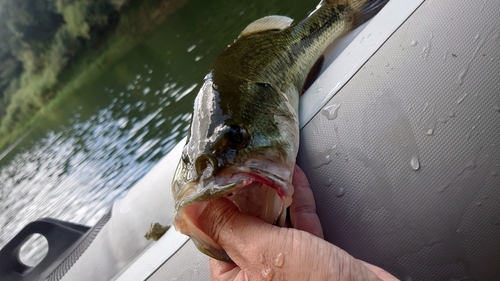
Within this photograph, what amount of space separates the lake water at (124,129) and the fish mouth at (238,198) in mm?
5364

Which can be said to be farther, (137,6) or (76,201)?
(137,6)

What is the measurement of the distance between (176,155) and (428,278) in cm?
151

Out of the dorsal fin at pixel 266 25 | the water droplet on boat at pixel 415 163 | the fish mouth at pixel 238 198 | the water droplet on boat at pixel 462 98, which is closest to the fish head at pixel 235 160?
the fish mouth at pixel 238 198

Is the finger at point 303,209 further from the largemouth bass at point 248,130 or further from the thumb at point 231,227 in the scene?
the thumb at point 231,227

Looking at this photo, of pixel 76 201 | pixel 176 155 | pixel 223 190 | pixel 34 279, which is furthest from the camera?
pixel 76 201

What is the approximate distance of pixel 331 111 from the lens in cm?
145

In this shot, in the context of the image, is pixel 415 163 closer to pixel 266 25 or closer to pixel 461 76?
pixel 461 76

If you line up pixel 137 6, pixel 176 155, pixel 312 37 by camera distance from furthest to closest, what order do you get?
1. pixel 137 6
2. pixel 176 155
3. pixel 312 37

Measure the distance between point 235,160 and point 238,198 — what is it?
12 cm

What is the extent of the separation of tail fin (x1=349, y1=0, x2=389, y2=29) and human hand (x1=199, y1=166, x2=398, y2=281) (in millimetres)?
1585

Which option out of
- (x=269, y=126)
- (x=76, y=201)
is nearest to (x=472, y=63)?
(x=269, y=126)

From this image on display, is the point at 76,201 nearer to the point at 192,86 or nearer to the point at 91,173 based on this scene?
the point at 91,173

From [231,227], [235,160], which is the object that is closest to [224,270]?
[231,227]

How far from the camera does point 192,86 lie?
8664 millimetres
